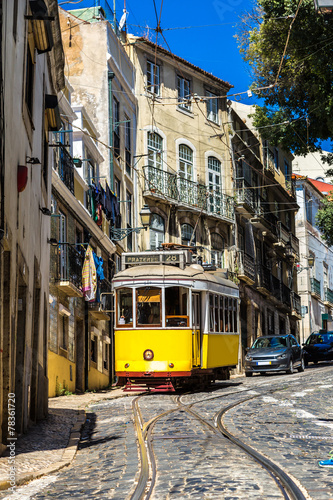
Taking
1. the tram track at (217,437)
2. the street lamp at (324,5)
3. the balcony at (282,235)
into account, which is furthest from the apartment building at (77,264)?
the balcony at (282,235)

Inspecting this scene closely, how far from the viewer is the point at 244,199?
38938 millimetres

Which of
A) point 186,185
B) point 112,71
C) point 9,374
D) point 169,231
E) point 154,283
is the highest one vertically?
point 112,71

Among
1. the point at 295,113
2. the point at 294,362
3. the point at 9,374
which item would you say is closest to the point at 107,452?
the point at 9,374

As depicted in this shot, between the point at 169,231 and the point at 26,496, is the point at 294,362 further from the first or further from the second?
the point at 26,496

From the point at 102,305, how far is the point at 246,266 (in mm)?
13694

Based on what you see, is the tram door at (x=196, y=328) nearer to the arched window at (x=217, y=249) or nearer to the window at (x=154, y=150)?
the window at (x=154, y=150)

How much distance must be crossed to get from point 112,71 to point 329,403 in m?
18.8

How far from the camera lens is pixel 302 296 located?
53500mm

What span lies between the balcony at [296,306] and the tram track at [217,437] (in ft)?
111

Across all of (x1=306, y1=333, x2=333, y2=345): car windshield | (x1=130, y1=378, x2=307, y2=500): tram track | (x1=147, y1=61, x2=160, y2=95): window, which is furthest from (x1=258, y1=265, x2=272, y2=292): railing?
(x1=130, y1=378, x2=307, y2=500): tram track

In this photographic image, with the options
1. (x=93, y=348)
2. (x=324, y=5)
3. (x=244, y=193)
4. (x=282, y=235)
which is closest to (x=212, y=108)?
(x=244, y=193)

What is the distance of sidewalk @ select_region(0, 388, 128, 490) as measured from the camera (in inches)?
311

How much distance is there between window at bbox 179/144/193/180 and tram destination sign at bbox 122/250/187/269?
1649 centimetres

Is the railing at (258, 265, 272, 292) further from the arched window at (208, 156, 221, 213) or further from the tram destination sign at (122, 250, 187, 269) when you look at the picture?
the tram destination sign at (122, 250, 187, 269)
